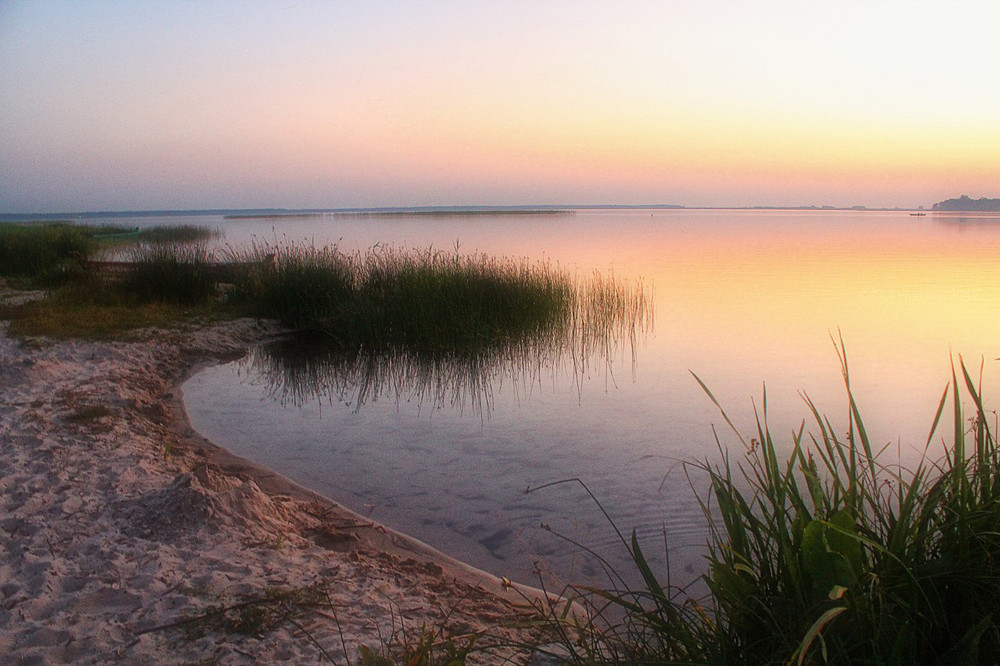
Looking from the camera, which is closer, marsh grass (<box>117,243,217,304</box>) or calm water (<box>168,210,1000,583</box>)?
calm water (<box>168,210,1000,583</box>)

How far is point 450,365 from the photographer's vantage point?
9172 mm

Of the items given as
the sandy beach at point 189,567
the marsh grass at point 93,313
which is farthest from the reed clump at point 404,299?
the sandy beach at point 189,567

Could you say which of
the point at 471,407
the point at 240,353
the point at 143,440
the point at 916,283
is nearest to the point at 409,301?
the point at 240,353

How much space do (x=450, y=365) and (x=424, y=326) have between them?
1.13 metres

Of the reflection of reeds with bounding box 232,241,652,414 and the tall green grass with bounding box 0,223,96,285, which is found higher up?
the tall green grass with bounding box 0,223,96,285

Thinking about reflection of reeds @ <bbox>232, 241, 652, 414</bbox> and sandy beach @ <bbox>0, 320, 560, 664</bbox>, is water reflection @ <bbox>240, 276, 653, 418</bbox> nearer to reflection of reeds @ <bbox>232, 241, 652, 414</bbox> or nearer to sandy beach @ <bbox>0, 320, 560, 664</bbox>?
reflection of reeds @ <bbox>232, 241, 652, 414</bbox>

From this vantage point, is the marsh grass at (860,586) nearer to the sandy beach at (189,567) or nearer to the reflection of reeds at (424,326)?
the sandy beach at (189,567)

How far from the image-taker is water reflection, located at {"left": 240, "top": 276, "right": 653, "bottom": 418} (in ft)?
26.0

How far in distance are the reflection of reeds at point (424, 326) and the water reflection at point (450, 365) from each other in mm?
21

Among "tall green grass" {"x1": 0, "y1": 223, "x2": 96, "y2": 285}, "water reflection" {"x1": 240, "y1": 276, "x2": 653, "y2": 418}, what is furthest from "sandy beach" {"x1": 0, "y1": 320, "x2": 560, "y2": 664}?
"tall green grass" {"x1": 0, "y1": 223, "x2": 96, "y2": 285}

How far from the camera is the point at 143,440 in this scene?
5.64 meters

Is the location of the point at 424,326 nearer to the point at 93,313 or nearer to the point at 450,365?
the point at 450,365

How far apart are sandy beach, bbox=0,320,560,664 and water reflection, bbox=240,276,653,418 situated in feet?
8.03

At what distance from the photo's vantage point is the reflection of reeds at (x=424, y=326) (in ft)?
28.0
